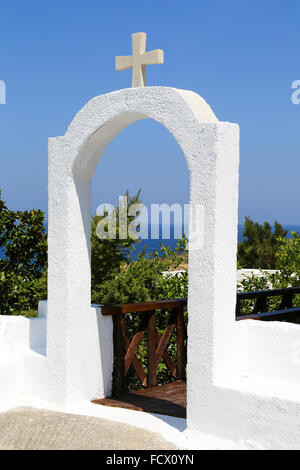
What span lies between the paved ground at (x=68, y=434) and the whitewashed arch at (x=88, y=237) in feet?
1.30

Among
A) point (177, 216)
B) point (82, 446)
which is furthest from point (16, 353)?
point (177, 216)

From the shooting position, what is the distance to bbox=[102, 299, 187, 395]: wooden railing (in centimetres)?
623

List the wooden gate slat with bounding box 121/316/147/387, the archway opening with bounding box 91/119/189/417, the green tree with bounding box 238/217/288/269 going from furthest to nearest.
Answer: the green tree with bounding box 238/217/288/269 < the wooden gate slat with bounding box 121/316/147/387 < the archway opening with bounding box 91/119/189/417

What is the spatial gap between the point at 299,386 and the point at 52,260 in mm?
2589

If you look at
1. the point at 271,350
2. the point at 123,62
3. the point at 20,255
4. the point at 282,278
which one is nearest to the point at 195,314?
the point at 271,350

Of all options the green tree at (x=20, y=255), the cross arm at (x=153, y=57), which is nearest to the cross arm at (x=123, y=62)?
the cross arm at (x=153, y=57)

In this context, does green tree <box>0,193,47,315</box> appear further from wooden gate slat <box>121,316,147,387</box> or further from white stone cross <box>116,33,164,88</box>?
white stone cross <box>116,33,164,88</box>

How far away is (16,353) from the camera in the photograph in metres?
6.27

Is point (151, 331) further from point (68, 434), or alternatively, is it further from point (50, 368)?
point (68, 434)

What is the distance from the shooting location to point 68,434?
5.01 m

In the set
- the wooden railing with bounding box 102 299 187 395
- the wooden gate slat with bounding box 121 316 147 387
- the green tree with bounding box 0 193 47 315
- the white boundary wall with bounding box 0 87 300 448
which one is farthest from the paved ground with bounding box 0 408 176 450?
the green tree with bounding box 0 193 47 315

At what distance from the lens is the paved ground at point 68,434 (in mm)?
4758

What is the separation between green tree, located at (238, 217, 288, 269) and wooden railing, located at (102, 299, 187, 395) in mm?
20926

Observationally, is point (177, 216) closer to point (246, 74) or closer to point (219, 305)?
point (219, 305)
